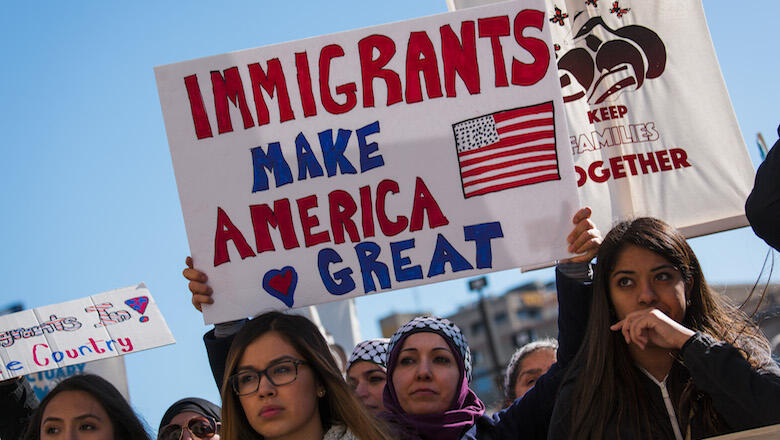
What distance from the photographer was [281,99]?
3.19m

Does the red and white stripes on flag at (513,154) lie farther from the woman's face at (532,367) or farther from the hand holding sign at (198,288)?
the woman's face at (532,367)

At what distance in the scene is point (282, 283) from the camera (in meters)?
3.05

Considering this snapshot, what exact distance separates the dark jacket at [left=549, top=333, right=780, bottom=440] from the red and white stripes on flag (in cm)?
89

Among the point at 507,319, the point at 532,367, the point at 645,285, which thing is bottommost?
the point at 507,319

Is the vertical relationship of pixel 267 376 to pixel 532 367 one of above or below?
above

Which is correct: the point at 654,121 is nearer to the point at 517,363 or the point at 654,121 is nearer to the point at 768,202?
the point at 517,363

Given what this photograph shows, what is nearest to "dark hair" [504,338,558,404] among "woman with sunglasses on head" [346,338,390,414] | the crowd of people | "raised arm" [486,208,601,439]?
"woman with sunglasses on head" [346,338,390,414]

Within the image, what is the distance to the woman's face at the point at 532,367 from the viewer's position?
4.01 m

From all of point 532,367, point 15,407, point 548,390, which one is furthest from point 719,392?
point 15,407

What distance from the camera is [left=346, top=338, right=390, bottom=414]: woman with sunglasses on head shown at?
3.78 m

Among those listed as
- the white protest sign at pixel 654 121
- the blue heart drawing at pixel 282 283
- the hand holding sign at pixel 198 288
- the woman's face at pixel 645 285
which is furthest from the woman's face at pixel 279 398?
the white protest sign at pixel 654 121

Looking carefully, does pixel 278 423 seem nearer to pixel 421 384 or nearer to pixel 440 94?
pixel 421 384

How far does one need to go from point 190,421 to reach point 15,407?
0.96 metres

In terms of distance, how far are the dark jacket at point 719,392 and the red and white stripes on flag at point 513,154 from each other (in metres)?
0.89
